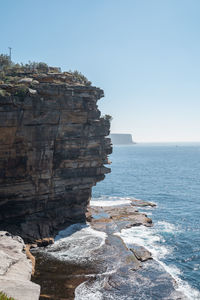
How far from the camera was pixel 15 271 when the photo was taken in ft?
73.0

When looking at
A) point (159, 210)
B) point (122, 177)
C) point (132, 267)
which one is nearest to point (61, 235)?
point (132, 267)

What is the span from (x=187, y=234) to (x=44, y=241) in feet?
72.6

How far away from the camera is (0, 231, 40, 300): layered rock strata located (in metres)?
17.8

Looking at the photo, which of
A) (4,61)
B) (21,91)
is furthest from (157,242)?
(4,61)

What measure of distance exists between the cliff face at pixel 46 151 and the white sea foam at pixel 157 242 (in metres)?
9.48

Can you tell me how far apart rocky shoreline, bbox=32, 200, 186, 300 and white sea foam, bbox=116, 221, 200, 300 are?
0.87 meters

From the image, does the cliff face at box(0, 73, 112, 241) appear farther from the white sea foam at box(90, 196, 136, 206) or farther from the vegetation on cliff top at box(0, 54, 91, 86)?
the white sea foam at box(90, 196, 136, 206)

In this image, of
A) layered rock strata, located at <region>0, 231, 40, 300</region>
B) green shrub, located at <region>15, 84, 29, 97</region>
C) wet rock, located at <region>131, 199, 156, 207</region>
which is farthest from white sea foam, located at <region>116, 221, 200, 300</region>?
green shrub, located at <region>15, 84, 29, 97</region>

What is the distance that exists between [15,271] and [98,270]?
1083cm

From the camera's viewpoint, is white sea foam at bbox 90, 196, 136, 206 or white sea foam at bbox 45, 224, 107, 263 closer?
white sea foam at bbox 45, 224, 107, 263

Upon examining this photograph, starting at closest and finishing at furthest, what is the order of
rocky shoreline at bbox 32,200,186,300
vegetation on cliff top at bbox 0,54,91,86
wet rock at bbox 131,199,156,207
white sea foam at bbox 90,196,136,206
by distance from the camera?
rocky shoreline at bbox 32,200,186,300 < vegetation on cliff top at bbox 0,54,91,86 < white sea foam at bbox 90,196,136,206 < wet rock at bbox 131,199,156,207

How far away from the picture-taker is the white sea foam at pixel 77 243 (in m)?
33.2

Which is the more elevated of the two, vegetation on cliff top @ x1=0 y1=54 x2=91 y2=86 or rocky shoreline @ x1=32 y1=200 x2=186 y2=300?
vegetation on cliff top @ x1=0 y1=54 x2=91 y2=86

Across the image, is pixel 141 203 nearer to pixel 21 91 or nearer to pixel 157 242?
pixel 157 242
